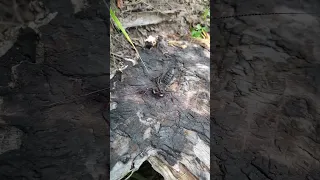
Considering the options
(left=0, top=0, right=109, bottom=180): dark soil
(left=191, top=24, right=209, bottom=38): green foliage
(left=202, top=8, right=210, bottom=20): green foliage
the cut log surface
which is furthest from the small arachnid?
(left=202, top=8, right=210, bottom=20): green foliage

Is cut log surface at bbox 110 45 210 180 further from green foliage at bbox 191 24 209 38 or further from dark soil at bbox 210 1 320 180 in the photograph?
green foliage at bbox 191 24 209 38

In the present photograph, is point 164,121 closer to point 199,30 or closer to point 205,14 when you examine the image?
point 199,30

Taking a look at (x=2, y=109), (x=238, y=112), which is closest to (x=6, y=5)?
(x=2, y=109)

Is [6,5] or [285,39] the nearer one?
[6,5]

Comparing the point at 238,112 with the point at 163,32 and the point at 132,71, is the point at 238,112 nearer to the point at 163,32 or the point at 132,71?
the point at 132,71

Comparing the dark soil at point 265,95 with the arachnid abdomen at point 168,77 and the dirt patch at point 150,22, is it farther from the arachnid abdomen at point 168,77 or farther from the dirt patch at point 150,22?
the dirt patch at point 150,22

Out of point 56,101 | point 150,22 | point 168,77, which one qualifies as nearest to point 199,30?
point 150,22

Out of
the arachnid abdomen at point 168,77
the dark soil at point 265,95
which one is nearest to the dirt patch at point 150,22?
the arachnid abdomen at point 168,77
